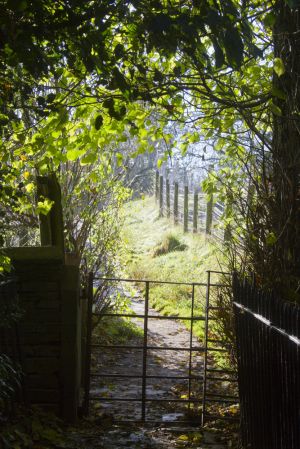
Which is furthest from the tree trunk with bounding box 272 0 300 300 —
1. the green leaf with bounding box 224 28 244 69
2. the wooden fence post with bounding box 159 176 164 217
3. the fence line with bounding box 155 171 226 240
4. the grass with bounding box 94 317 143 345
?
the wooden fence post with bounding box 159 176 164 217

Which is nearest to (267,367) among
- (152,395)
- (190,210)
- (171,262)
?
(152,395)

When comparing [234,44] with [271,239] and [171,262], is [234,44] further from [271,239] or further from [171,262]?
[171,262]

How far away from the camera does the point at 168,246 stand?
83.0 feet

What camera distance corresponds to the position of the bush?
24.8m

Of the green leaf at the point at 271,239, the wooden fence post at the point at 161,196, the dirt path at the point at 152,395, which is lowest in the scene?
the dirt path at the point at 152,395

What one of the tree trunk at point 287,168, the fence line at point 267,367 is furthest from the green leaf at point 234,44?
the tree trunk at point 287,168

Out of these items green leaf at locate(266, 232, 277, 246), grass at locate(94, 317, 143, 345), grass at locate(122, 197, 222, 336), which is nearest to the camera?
green leaf at locate(266, 232, 277, 246)

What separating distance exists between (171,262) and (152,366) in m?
10.8

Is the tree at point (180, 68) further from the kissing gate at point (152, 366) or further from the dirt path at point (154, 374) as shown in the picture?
the dirt path at point (154, 374)

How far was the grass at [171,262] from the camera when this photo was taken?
53.7 ft

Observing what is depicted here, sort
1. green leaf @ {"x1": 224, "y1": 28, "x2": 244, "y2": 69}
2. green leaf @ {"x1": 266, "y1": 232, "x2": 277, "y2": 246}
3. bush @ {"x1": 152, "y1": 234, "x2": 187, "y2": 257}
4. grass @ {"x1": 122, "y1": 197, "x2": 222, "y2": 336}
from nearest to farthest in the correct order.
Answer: green leaf @ {"x1": 224, "y1": 28, "x2": 244, "y2": 69}, green leaf @ {"x1": 266, "y1": 232, "x2": 277, "y2": 246}, grass @ {"x1": 122, "y1": 197, "x2": 222, "y2": 336}, bush @ {"x1": 152, "y1": 234, "x2": 187, "y2": 257}

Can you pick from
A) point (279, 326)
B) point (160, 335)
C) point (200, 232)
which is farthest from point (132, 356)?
point (200, 232)

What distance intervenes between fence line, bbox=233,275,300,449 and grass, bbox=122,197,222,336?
6.13m

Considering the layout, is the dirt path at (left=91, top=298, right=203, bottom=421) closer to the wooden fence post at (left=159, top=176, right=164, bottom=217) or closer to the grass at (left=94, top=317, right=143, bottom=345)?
the grass at (left=94, top=317, right=143, bottom=345)
